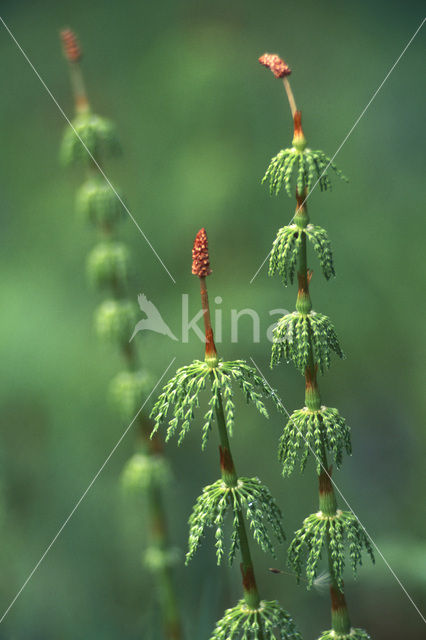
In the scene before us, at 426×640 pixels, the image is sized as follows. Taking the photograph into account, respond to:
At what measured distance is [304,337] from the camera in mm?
692

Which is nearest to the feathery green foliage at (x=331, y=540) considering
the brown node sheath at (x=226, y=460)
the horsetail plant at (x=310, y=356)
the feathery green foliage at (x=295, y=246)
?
the horsetail plant at (x=310, y=356)

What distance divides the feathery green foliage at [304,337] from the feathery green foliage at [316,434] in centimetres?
5

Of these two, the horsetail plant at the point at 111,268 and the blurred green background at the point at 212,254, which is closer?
the horsetail plant at the point at 111,268

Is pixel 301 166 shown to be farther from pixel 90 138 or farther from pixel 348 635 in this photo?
pixel 348 635

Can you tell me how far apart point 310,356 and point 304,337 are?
28mm

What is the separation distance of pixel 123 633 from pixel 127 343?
576mm

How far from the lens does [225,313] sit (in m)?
1.26

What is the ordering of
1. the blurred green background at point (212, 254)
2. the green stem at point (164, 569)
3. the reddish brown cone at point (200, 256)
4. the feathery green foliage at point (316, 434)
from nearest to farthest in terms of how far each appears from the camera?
the reddish brown cone at point (200, 256), the feathery green foliage at point (316, 434), the green stem at point (164, 569), the blurred green background at point (212, 254)

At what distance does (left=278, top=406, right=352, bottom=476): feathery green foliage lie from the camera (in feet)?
2.36

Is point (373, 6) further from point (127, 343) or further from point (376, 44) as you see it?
point (127, 343)

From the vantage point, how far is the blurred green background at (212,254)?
1247mm

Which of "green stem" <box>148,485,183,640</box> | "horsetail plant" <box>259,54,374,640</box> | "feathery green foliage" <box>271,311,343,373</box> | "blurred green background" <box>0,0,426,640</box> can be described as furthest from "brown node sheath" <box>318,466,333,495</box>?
"blurred green background" <box>0,0,426,640</box>

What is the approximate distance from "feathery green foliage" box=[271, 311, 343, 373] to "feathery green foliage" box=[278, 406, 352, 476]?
5cm

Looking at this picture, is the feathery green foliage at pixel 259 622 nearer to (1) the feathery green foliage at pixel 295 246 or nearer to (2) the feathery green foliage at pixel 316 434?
(2) the feathery green foliage at pixel 316 434
